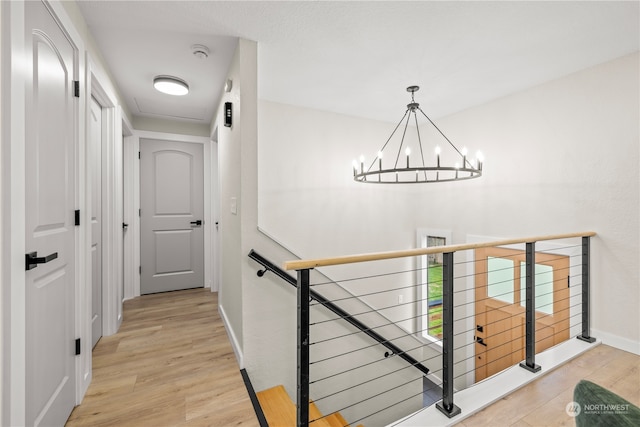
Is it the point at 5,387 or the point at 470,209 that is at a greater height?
the point at 470,209

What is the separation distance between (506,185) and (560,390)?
78.0 inches

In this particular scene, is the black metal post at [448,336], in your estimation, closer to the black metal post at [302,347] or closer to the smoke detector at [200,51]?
the black metal post at [302,347]

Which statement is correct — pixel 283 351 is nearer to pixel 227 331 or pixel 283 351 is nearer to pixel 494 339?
pixel 227 331

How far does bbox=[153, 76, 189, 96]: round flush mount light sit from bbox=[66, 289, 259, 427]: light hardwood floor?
7.25ft

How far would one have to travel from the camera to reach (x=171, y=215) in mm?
3770

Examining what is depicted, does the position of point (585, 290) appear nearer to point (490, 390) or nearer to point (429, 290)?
point (490, 390)

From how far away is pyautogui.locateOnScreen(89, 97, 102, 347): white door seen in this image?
7.32ft

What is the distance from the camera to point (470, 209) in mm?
3389

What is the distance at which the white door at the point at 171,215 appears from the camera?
11.9 feet

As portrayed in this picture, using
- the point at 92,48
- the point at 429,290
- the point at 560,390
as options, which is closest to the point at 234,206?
the point at 92,48

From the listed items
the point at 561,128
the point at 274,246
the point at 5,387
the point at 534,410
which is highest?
the point at 561,128

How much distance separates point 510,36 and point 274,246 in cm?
225

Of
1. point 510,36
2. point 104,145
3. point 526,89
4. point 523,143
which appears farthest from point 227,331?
point 526,89

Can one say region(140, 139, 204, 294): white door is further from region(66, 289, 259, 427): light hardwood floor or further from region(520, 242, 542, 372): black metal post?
region(520, 242, 542, 372): black metal post
